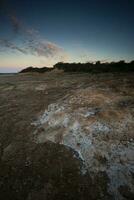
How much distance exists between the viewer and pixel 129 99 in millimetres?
8195

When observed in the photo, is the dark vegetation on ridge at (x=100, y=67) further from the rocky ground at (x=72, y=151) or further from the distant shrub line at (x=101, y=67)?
the rocky ground at (x=72, y=151)

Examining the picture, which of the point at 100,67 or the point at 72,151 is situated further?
the point at 100,67

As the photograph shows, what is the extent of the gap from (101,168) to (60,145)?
1.77 metres

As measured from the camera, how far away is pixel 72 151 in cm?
552

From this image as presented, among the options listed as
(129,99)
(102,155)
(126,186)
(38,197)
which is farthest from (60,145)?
(129,99)

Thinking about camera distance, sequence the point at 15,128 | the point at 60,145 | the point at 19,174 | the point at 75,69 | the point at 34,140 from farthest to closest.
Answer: the point at 75,69 → the point at 15,128 → the point at 34,140 → the point at 60,145 → the point at 19,174

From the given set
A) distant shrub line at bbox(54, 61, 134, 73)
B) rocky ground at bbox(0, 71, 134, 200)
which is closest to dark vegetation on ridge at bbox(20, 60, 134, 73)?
distant shrub line at bbox(54, 61, 134, 73)

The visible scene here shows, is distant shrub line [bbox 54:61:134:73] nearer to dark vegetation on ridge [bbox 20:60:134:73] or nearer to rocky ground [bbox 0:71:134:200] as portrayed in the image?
dark vegetation on ridge [bbox 20:60:134:73]

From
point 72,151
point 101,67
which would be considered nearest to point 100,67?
point 101,67

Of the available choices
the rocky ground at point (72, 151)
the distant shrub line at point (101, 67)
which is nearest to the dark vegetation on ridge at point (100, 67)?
the distant shrub line at point (101, 67)

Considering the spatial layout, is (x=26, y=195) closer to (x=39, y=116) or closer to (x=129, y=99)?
(x=39, y=116)

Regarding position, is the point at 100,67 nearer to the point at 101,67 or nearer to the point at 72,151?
the point at 101,67

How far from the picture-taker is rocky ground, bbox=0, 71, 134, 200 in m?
4.24

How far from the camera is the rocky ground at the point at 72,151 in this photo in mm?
4242
